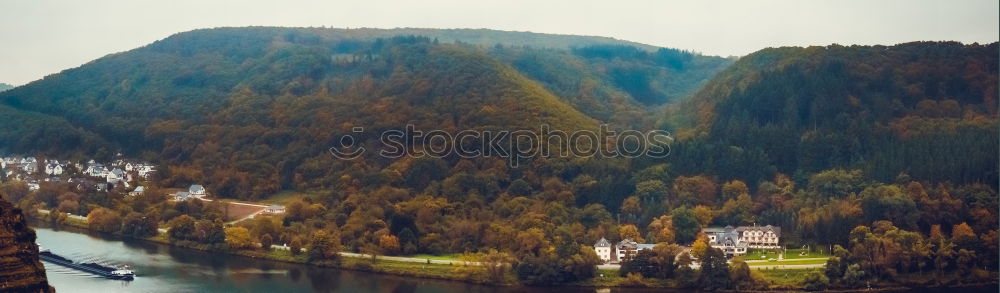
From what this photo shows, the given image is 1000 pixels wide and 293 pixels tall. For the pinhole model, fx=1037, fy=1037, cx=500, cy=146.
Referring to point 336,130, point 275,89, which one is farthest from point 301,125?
point 275,89

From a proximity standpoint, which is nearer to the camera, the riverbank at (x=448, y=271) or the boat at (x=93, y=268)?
the riverbank at (x=448, y=271)

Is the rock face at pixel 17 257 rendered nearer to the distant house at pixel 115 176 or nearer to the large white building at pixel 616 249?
the large white building at pixel 616 249

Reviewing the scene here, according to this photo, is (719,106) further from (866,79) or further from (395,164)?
(395,164)

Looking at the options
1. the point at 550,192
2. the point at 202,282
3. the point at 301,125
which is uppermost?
the point at 301,125

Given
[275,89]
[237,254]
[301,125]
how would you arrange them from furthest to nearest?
1. [275,89]
2. [301,125]
3. [237,254]

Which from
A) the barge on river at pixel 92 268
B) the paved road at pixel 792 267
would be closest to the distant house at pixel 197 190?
the barge on river at pixel 92 268

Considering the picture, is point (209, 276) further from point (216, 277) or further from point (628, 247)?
point (628, 247)
